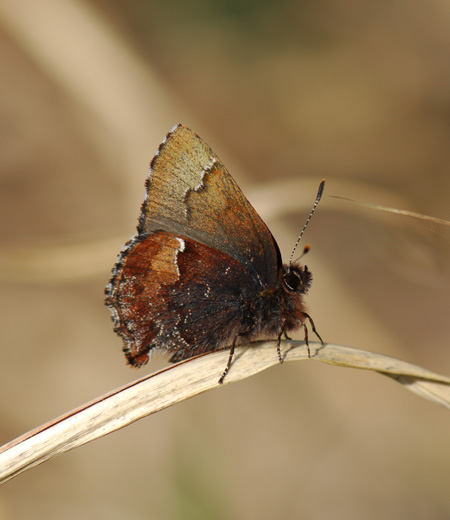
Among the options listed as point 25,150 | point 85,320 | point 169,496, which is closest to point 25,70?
point 25,150

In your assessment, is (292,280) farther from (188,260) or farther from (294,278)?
(188,260)

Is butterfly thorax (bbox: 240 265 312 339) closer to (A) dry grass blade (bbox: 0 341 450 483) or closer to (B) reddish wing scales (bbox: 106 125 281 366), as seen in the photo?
(B) reddish wing scales (bbox: 106 125 281 366)

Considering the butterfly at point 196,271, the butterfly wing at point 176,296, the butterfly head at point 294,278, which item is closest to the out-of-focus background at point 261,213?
the butterfly head at point 294,278

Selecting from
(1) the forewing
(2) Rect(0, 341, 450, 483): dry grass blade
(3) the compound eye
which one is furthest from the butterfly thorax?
(2) Rect(0, 341, 450, 483): dry grass blade

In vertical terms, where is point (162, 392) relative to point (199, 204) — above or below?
below

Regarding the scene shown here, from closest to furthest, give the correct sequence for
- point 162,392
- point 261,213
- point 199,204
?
point 162,392 < point 199,204 < point 261,213

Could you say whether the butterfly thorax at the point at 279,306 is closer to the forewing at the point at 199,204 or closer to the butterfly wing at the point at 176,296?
the butterfly wing at the point at 176,296

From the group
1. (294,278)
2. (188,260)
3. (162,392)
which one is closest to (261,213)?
(294,278)

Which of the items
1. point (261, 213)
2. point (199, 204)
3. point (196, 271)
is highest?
point (261, 213)

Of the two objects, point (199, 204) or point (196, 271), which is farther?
point (196, 271)
